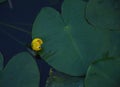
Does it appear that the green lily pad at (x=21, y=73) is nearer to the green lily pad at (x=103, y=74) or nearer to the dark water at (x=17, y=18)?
the dark water at (x=17, y=18)

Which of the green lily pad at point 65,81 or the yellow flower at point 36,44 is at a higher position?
the yellow flower at point 36,44

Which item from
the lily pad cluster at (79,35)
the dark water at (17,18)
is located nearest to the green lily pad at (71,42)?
the lily pad cluster at (79,35)

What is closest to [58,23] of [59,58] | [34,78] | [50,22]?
[50,22]

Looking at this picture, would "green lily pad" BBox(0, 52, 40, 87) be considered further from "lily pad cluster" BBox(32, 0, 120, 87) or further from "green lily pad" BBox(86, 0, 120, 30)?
"green lily pad" BBox(86, 0, 120, 30)

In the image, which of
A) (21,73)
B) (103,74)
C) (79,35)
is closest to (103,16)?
(79,35)

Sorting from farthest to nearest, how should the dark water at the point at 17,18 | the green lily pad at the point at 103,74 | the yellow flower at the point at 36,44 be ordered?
the dark water at the point at 17,18
the yellow flower at the point at 36,44
the green lily pad at the point at 103,74

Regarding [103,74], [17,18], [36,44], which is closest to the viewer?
[103,74]

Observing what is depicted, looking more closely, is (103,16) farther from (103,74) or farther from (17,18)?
(17,18)
